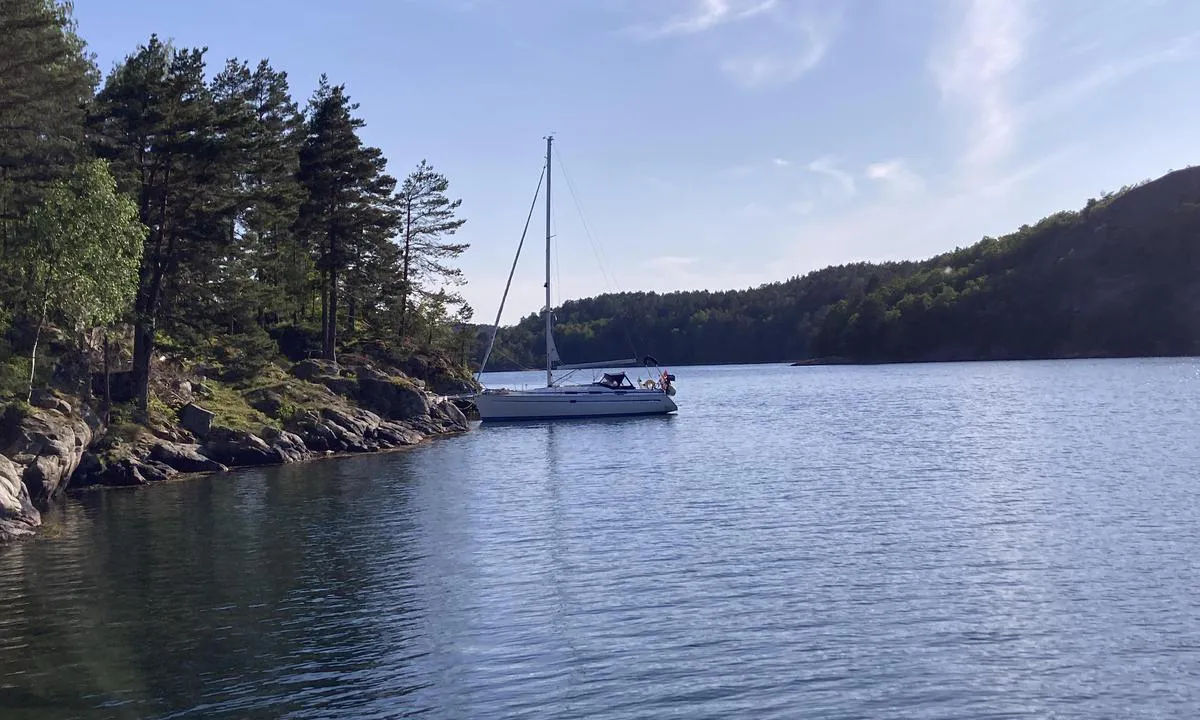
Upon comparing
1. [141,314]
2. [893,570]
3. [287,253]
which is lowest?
[893,570]

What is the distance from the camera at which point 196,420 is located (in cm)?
4375

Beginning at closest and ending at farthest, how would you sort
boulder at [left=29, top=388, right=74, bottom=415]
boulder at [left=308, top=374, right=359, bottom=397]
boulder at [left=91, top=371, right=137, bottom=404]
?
1. boulder at [left=29, top=388, right=74, bottom=415]
2. boulder at [left=91, top=371, right=137, bottom=404]
3. boulder at [left=308, top=374, right=359, bottom=397]

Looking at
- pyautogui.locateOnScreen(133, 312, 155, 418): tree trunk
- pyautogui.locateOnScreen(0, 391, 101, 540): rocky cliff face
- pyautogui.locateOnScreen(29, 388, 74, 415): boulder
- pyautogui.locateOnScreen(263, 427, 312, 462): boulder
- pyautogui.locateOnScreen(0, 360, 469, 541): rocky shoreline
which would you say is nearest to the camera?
pyautogui.locateOnScreen(0, 391, 101, 540): rocky cliff face

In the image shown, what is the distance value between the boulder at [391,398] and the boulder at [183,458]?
15.5 metres

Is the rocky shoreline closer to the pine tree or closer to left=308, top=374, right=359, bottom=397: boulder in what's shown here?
left=308, top=374, right=359, bottom=397: boulder

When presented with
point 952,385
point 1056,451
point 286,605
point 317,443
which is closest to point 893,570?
point 286,605

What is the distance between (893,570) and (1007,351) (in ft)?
504

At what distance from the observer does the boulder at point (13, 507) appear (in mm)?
26875

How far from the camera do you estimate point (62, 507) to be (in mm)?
32625

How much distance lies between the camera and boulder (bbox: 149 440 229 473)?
4038 cm

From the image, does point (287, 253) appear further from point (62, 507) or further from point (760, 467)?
point (760, 467)

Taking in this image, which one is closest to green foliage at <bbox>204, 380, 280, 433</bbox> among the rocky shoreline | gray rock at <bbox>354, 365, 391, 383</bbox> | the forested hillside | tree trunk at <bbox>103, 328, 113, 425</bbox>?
the rocky shoreline

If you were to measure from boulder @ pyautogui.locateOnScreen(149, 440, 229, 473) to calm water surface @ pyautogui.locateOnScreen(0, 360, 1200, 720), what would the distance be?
3985mm

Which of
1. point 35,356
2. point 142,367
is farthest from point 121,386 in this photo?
point 35,356
